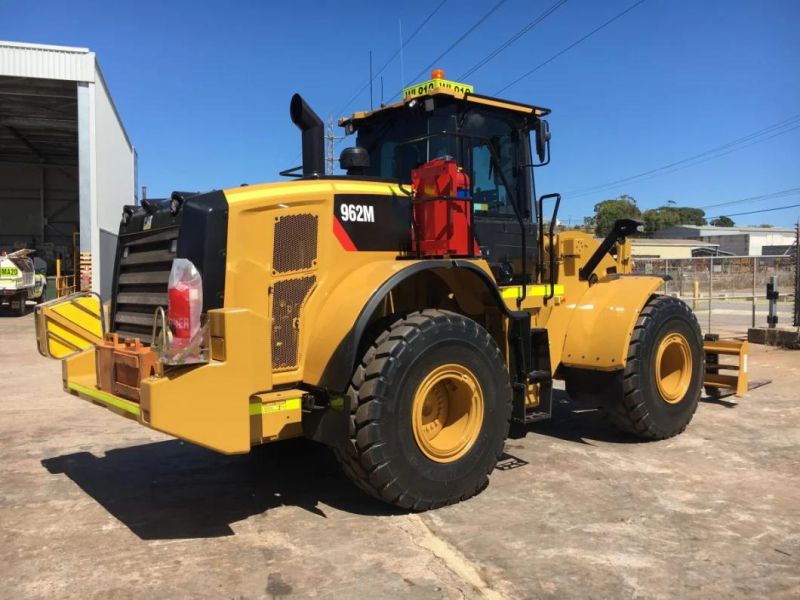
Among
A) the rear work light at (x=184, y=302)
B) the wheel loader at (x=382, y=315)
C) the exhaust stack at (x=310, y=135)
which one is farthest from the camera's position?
the exhaust stack at (x=310, y=135)

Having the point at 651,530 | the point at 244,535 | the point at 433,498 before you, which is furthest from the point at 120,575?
the point at 651,530

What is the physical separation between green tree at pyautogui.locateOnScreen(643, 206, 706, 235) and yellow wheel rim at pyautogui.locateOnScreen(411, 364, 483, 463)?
236ft

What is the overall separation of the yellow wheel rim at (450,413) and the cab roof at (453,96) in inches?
85.6

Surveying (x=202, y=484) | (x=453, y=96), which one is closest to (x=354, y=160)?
(x=453, y=96)

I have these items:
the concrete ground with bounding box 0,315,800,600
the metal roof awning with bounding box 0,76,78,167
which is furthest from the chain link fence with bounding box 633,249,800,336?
the metal roof awning with bounding box 0,76,78,167

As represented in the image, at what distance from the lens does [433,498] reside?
4195mm

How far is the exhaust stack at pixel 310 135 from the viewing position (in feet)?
15.9

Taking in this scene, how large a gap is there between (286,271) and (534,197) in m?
2.61

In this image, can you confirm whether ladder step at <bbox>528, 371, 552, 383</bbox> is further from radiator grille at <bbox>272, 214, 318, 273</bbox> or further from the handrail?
radiator grille at <bbox>272, 214, 318, 273</bbox>

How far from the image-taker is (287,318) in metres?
4.07

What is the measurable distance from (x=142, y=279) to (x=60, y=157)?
33.6m

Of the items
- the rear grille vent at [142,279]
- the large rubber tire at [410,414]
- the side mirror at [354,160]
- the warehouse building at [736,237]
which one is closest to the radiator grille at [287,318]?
the large rubber tire at [410,414]

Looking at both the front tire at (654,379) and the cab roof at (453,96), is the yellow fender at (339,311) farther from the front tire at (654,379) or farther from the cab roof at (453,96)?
the front tire at (654,379)

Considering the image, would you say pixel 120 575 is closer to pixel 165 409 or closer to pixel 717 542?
pixel 165 409
